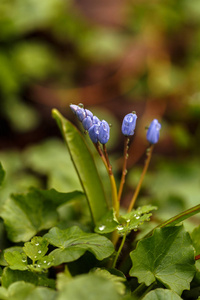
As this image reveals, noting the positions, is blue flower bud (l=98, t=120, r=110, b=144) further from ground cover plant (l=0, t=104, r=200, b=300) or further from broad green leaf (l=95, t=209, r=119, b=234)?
broad green leaf (l=95, t=209, r=119, b=234)

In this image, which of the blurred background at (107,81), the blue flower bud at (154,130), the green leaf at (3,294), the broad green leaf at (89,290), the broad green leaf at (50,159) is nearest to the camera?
the broad green leaf at (89,290)

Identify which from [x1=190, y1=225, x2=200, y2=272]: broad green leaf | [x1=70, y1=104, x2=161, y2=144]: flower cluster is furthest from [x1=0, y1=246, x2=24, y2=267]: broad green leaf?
[x1=190, y1=225, x2=200, y2=272]: broad green leaf

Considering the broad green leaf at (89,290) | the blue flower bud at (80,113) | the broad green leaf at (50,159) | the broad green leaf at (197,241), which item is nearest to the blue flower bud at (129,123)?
the blue flower bud at (80,113)

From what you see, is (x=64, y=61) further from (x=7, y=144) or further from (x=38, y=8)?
(x=7, y=144)

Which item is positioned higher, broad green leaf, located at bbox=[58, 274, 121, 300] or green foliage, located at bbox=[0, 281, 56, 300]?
green foliage, located at bbox=[0, 281, 56, 300]

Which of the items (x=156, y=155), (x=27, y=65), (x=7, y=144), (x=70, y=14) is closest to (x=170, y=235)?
(x=156, y=155)

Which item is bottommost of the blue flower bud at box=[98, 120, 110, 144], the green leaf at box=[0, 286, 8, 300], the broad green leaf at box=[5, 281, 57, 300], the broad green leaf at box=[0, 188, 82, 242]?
the broad green leaf at box=[5, 281, 57, 300]

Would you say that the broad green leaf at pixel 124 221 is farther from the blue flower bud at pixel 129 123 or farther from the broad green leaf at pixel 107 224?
the blue flower bud at pixel 129 123

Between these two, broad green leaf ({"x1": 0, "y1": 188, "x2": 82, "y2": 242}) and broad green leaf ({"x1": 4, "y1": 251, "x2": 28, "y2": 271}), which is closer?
broad green leaf ({"x1": 4, "y1": 251, "x2": 28, "y2": 271})
